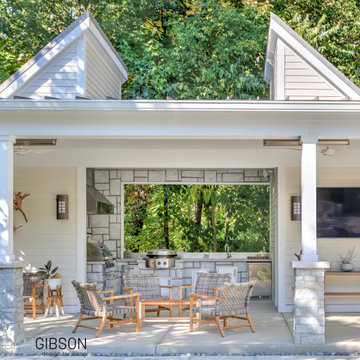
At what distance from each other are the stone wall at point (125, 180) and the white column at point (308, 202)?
14.9 feet

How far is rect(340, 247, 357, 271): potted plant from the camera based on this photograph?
31.5 ft

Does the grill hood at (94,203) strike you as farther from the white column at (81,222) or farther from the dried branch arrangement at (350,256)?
the dried branch arrangement at (350,256)

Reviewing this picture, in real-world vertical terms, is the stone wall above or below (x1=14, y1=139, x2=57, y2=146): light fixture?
below

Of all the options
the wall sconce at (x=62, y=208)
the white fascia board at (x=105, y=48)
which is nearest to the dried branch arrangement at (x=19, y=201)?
the wall sconce at (x=62, y=208)

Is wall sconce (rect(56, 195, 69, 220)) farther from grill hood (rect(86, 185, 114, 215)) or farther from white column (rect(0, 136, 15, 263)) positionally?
white column (rect(0, 136, 15, 263))

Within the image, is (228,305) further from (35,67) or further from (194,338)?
(35,67)

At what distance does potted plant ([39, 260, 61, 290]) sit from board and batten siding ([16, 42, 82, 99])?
276 cm

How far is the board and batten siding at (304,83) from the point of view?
9.81m

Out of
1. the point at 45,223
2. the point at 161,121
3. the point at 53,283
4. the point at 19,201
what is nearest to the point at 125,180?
the point at 45,223

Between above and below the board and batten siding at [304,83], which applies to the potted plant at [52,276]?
below

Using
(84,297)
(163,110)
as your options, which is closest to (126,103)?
(163,110)

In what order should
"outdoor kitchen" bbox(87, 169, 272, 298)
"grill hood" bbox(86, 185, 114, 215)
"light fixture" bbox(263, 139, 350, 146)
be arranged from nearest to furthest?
"light fixture" bbox(263, 139, 350, 146), "grill hood" bbox(86, 185, 114, 215), "outdoor kitchen" bbox(87, 169, 272, 298)

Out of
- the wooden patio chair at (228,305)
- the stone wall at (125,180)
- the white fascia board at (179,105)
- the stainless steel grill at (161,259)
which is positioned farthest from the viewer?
the stone wall at (125,180)

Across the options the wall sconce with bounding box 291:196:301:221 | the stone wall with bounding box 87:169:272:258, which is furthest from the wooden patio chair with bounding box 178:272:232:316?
the stone wall with bounding box 87:169:272:258
